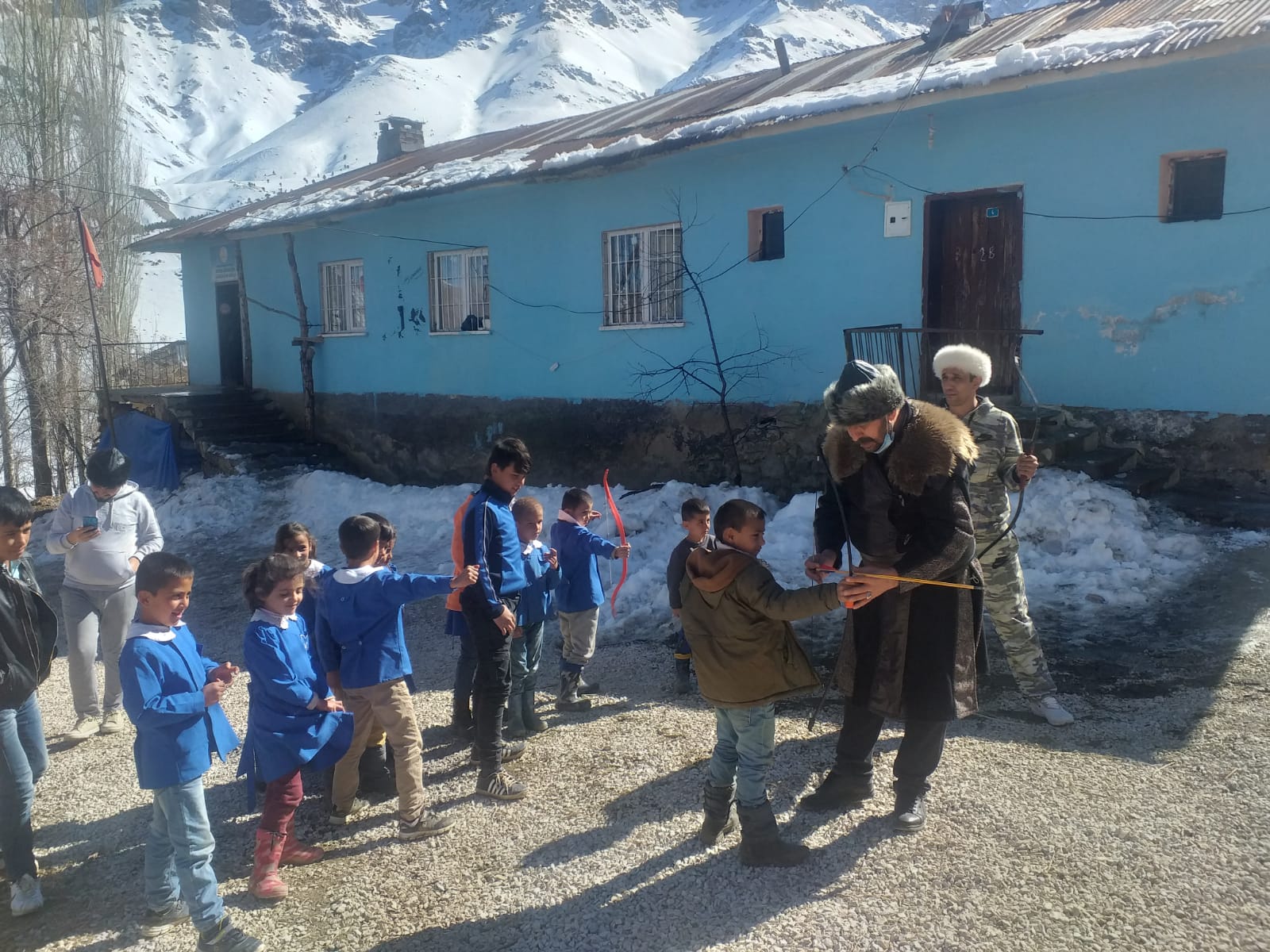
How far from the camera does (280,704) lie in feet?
10.8

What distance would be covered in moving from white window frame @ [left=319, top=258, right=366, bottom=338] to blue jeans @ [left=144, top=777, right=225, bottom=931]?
11.7 meters

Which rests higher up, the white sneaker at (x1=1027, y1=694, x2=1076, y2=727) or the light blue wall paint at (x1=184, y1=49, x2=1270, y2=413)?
the light blue wall paint at (x1=184, y1=49, x2=1270, y2=413)

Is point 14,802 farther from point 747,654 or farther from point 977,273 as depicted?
point 977,273

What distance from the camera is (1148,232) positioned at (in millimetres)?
7645

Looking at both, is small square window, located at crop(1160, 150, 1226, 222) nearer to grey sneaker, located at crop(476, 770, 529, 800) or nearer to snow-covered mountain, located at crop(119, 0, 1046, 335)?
grey sneaker, located at crop(476, 770, 529, 800)

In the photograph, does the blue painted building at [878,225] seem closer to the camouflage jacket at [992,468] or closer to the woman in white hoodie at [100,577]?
the camouflage jacket at [992,468]

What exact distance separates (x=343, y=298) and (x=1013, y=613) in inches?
493

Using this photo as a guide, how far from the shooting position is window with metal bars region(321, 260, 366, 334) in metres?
14.2

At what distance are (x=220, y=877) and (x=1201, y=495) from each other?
7.44 m

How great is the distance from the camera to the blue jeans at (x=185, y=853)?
9.47 feet

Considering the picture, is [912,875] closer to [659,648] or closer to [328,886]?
[328,886]

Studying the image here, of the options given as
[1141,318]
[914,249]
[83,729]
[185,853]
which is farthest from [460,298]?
[185,853]

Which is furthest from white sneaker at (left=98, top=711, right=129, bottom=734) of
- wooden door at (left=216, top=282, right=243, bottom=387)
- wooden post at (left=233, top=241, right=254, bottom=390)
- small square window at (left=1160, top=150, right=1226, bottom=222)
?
wooden door at (left=216, top=282, right=243, bottom=387)

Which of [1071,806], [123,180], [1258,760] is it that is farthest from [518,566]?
[123,180]
